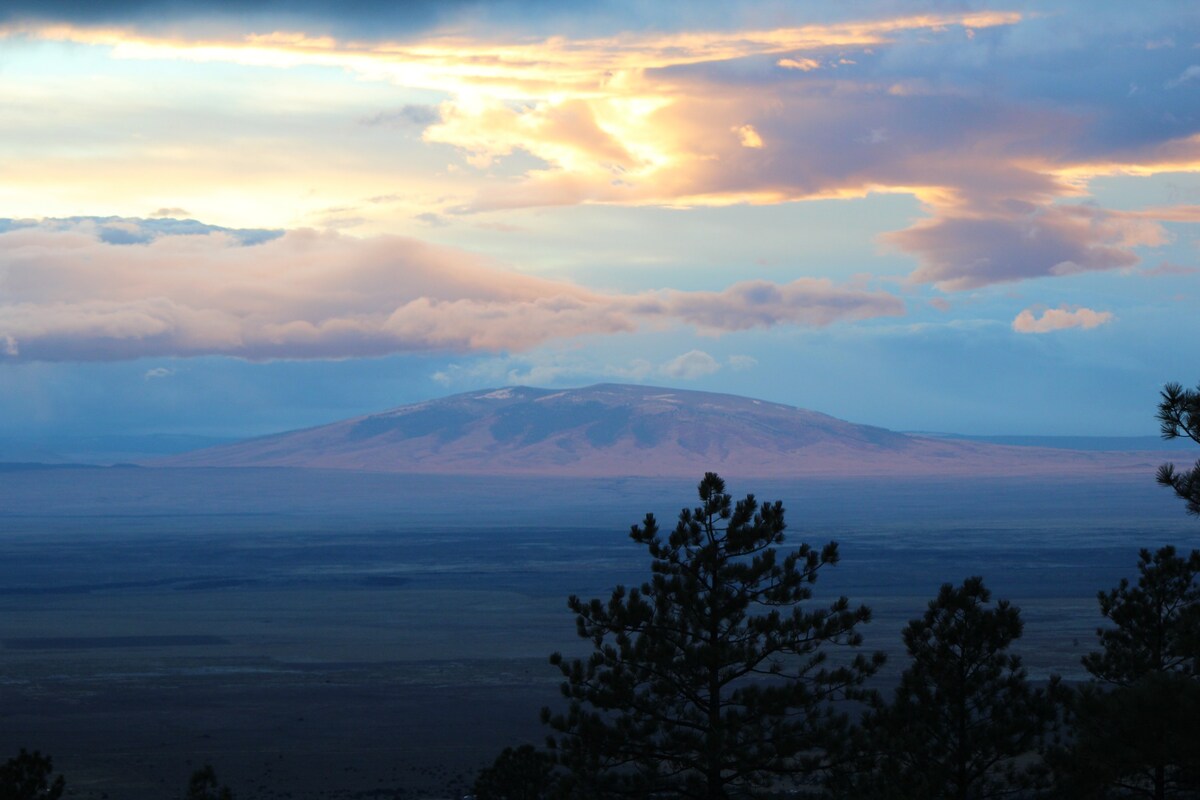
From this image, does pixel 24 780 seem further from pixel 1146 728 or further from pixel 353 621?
pixel 353 621

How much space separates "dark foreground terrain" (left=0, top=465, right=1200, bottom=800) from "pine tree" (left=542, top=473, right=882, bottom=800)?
15.9m

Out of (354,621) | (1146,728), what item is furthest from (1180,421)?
(354,621)

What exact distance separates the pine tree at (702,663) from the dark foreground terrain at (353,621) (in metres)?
15.9

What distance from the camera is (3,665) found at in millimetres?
54031

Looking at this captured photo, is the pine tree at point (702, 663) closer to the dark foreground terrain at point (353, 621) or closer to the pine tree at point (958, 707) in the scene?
the pine tree at point (958, 707)

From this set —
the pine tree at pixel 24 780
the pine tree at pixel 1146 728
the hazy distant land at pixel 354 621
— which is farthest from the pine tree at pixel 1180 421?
the hazy distant land at pixel 354 621

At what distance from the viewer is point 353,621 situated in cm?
6956

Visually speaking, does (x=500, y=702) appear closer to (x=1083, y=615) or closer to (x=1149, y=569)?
(x=1149, y=569)

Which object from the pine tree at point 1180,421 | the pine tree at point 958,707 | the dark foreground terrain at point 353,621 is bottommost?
the dark foreground terrain at point 353,621

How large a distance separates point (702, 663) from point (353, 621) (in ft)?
186

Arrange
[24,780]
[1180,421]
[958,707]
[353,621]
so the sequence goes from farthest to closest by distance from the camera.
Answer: [353,621], [24,780], [958,707], [1180,421]

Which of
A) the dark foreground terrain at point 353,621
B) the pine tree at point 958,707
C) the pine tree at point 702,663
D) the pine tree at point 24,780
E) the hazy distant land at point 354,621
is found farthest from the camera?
the hazy distant land at point 354,621

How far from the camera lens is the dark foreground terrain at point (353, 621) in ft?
120

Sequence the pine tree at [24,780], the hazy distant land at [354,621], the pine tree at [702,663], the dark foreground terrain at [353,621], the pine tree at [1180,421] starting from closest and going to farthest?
1. the pine tree at [1180,421]
2. the pine tree at [702,663]
3. the pine tree at [24,780]
4. the dark foreground terrain at [353,621]
5. the hazy distant land at [354,621]
